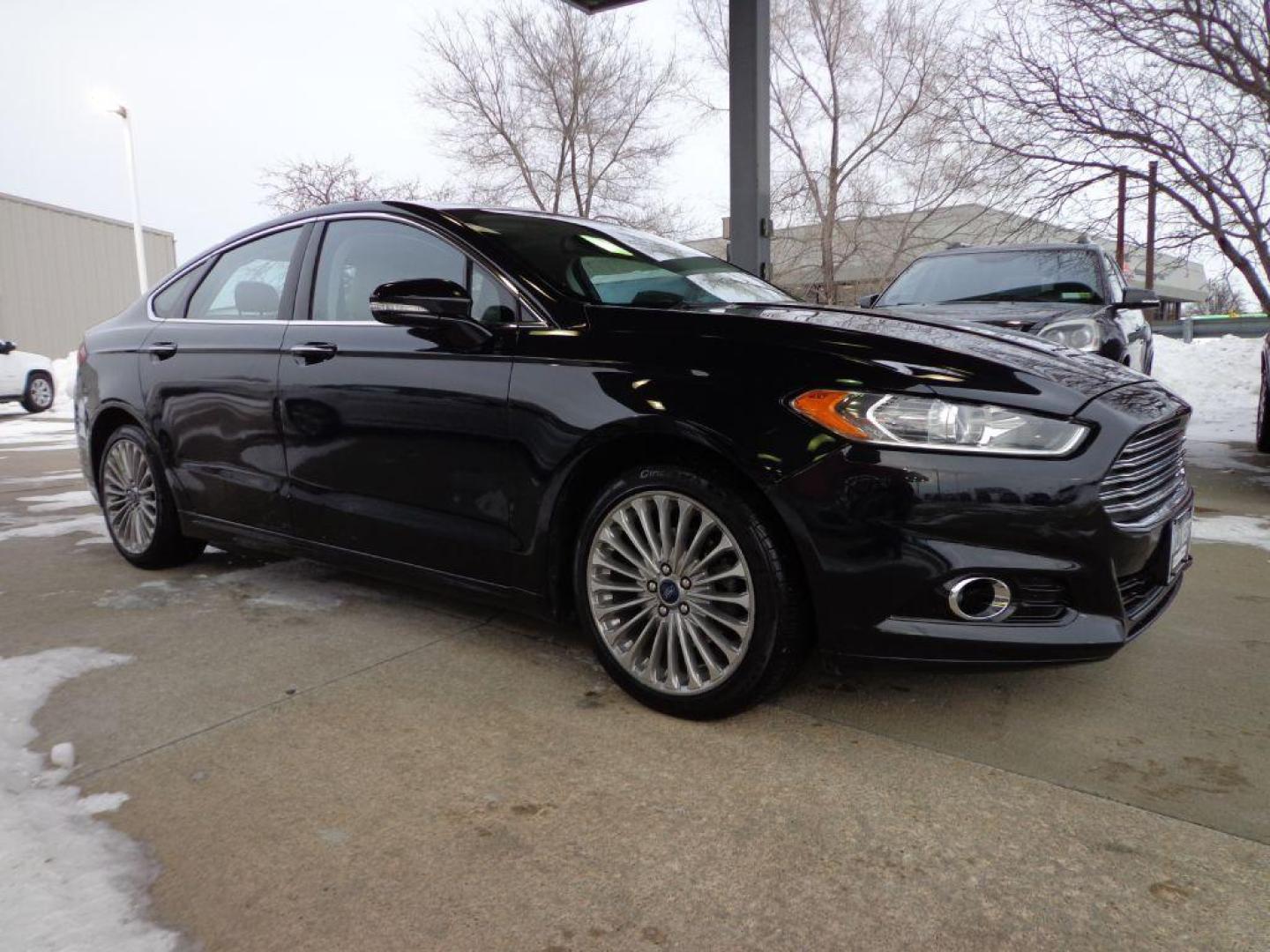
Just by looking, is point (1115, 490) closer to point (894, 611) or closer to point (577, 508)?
point (894, 611)

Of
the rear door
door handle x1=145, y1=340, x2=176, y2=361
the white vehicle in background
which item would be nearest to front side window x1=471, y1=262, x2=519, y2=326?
the rear door

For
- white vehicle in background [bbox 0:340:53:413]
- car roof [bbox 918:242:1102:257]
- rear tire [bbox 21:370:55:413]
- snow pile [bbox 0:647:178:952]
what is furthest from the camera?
rear tire [bbox 21:370:55:413]

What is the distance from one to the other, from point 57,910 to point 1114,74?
1029 cm

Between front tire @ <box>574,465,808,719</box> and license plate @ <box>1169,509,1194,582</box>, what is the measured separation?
3.57 ft

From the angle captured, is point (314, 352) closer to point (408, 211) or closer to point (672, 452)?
point (408, 211)

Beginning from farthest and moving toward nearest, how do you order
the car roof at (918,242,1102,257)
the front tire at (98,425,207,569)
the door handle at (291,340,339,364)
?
the car roof at (918,242,1102,257) → the front tire at (98,425,207,569) → the door handle at (291,340,339,364)

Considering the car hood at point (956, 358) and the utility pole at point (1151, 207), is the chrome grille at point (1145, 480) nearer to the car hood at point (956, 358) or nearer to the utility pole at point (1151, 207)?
the car hood at point (956, 358)

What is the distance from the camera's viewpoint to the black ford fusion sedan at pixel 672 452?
89.5 inches

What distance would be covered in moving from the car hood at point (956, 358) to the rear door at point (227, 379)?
188cm

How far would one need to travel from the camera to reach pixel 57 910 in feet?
5.95

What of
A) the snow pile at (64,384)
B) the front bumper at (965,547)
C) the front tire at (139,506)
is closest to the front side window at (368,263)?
the front tire at (139,506)

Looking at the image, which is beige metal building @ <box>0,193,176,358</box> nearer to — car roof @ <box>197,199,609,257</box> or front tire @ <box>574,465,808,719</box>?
car roof @ <box>197,199,609,257</box>

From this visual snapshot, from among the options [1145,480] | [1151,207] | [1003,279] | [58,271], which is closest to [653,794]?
[1145,480]

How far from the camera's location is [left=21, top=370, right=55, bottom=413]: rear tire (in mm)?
15513
